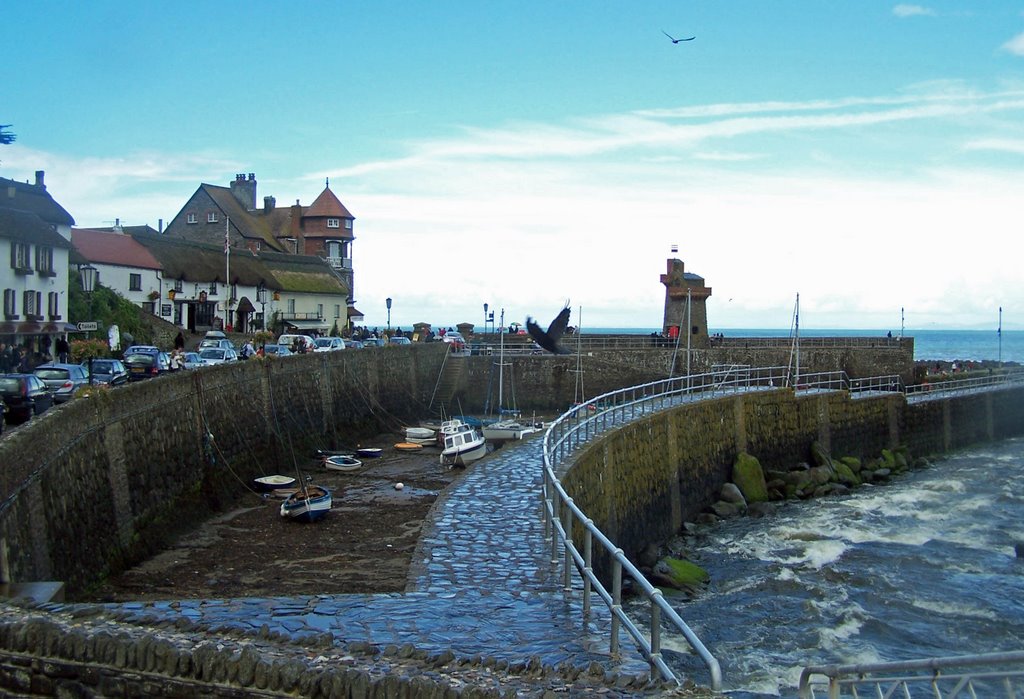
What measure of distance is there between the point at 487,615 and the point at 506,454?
544 inches

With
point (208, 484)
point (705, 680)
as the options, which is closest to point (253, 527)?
point (208, 484)

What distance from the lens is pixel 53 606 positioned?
851 centimetres

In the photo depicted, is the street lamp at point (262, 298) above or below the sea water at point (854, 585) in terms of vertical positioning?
above

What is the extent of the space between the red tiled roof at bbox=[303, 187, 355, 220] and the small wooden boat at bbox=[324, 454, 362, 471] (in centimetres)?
A: 5095

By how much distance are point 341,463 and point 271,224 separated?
54.3 meters

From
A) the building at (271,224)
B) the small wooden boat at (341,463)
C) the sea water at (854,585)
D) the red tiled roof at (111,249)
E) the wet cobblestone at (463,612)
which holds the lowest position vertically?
the sea water at (854,585)

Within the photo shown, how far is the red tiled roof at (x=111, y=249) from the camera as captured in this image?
5266cm

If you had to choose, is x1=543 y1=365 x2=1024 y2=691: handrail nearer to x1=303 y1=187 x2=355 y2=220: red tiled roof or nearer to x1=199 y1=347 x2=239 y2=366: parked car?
x1=199 y1=347 x2=239 y2=366: parked car

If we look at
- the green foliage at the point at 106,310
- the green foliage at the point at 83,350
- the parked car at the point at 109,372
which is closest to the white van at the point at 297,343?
the green foliage at the point at 106,310

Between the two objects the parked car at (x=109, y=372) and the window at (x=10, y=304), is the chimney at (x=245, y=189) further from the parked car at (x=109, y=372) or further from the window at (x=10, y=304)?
the parked car at (x=109, y=372)

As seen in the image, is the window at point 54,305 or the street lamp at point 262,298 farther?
Result: the street lamp at point 262,298

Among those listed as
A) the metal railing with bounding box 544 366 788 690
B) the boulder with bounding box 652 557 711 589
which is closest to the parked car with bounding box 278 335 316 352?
the metal railing with bounding box 544 366 788 690

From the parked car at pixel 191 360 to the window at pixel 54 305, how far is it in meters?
7.89

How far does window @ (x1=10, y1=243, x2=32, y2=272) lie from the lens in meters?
37.9
